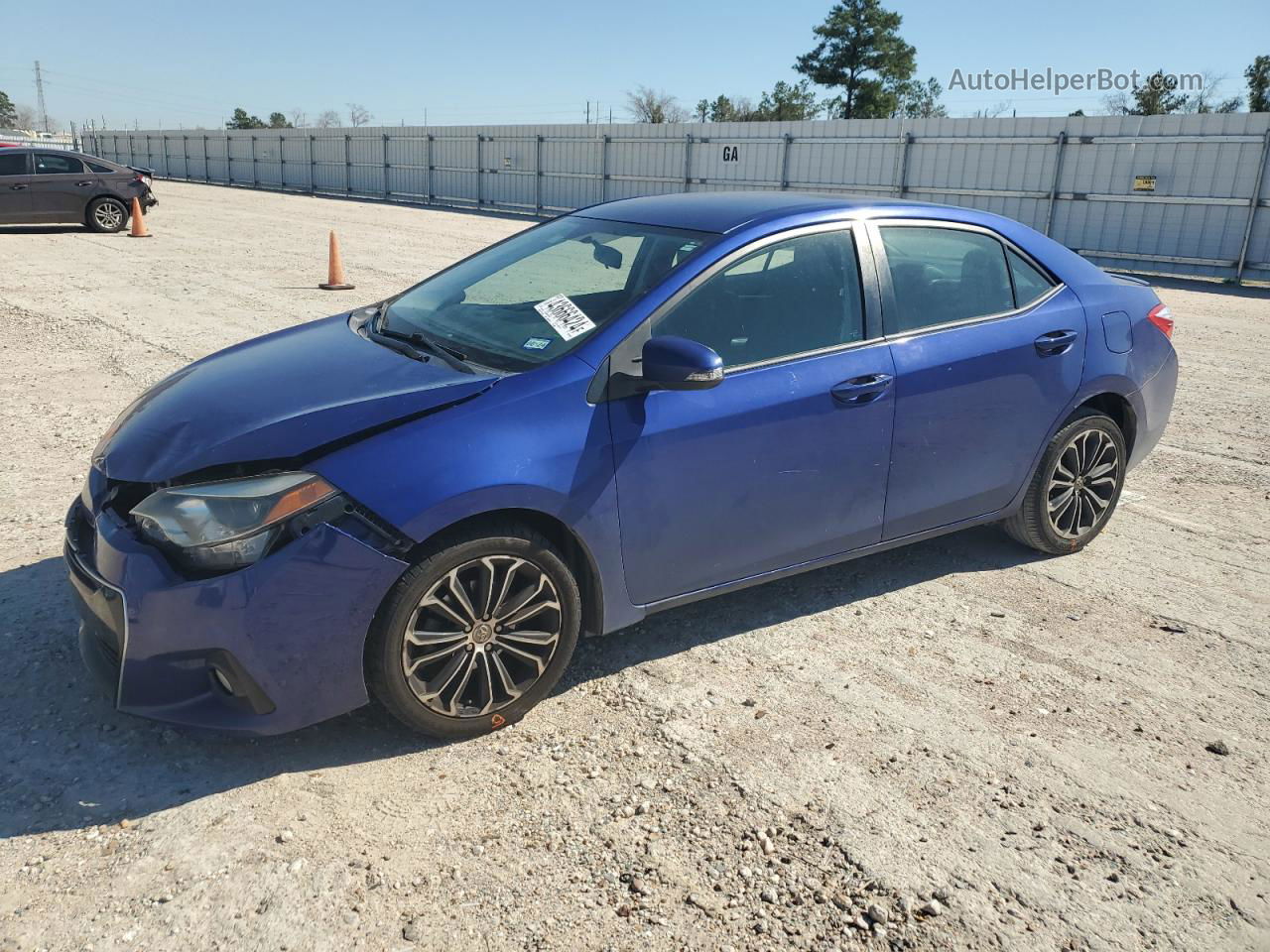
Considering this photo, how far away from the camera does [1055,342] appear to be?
4496 mm

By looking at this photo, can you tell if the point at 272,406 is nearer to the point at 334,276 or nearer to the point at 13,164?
the point at 334,276

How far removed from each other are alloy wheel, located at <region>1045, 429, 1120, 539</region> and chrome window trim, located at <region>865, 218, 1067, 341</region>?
0.68m

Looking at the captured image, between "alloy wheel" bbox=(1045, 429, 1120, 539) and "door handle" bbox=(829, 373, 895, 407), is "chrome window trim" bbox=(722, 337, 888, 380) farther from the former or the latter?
"alloy wheel" bbox=(1045, 429, 1120, 539)

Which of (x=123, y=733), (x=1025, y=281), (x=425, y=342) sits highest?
(x=1025, y=281)

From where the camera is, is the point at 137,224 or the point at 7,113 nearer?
the point at 137,224

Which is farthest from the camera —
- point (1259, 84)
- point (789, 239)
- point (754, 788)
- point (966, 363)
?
point (1259, 84)

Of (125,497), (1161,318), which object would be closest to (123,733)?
(125,497)

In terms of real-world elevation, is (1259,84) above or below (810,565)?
above

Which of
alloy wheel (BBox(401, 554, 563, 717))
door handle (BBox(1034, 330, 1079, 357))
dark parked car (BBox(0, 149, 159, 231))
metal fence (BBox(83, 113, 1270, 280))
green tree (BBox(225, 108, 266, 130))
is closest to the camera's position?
alloy wheel (BBox(401, 554, 563, 717))

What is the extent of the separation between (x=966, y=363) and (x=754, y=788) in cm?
206

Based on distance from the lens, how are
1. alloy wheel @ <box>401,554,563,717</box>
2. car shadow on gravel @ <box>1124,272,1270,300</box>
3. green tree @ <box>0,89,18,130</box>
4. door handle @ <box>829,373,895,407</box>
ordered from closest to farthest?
alloy wheel @ <box>401,554,563,717</box>
door handle @ <box>829,373,895,407</box>
car shadow on gravel @ <box>1124,272,1270,300</box>
green tree @ <box>0,89,18,130</box>

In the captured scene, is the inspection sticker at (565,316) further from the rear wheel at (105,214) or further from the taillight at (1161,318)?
the rear wheel at (105,214)

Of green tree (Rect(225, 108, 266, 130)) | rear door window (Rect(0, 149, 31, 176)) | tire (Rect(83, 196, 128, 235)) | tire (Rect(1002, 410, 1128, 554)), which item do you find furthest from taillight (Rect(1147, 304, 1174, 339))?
green tree (Rect(225, 108, 266, 130))

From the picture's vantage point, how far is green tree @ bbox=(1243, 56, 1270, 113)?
129ft
